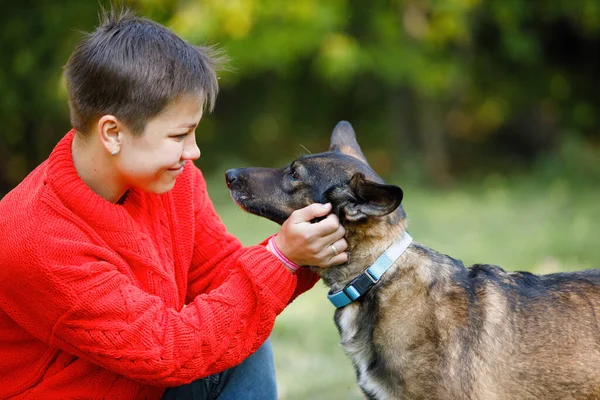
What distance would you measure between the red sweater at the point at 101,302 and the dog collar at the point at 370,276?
244 millimetres

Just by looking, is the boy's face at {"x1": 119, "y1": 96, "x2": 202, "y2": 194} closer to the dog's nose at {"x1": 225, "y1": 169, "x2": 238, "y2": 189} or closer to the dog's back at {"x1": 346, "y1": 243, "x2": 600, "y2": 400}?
the dog's nose at {"x1": 225, "y1": 169, "x2": 238, "y2": 189}

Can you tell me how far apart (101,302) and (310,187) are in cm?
112

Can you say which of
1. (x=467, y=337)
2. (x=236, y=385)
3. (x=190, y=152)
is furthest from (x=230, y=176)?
(x=467, y=337)

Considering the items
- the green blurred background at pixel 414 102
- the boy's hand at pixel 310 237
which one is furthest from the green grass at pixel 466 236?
the boy's hand at pixel 310 237

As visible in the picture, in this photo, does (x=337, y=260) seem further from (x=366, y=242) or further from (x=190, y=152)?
(x=190, y=152)

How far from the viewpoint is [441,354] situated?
323 cm

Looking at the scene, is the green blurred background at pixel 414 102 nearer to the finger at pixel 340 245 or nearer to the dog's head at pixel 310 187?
the dog's head at pixel 310 187

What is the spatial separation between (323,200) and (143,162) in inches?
33.5

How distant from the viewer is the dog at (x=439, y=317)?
3.24m

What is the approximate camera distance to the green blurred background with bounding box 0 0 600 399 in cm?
978

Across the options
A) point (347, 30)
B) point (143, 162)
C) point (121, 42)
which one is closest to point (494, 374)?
point (143, 162)

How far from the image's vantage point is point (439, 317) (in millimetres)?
3289

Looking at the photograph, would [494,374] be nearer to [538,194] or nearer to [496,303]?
[496,303]

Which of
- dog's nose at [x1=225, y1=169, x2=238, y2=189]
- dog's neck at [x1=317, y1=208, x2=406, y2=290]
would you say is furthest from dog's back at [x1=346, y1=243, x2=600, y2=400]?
dog's nose at [x1=225, y1=169, x2=238, y2=189]
